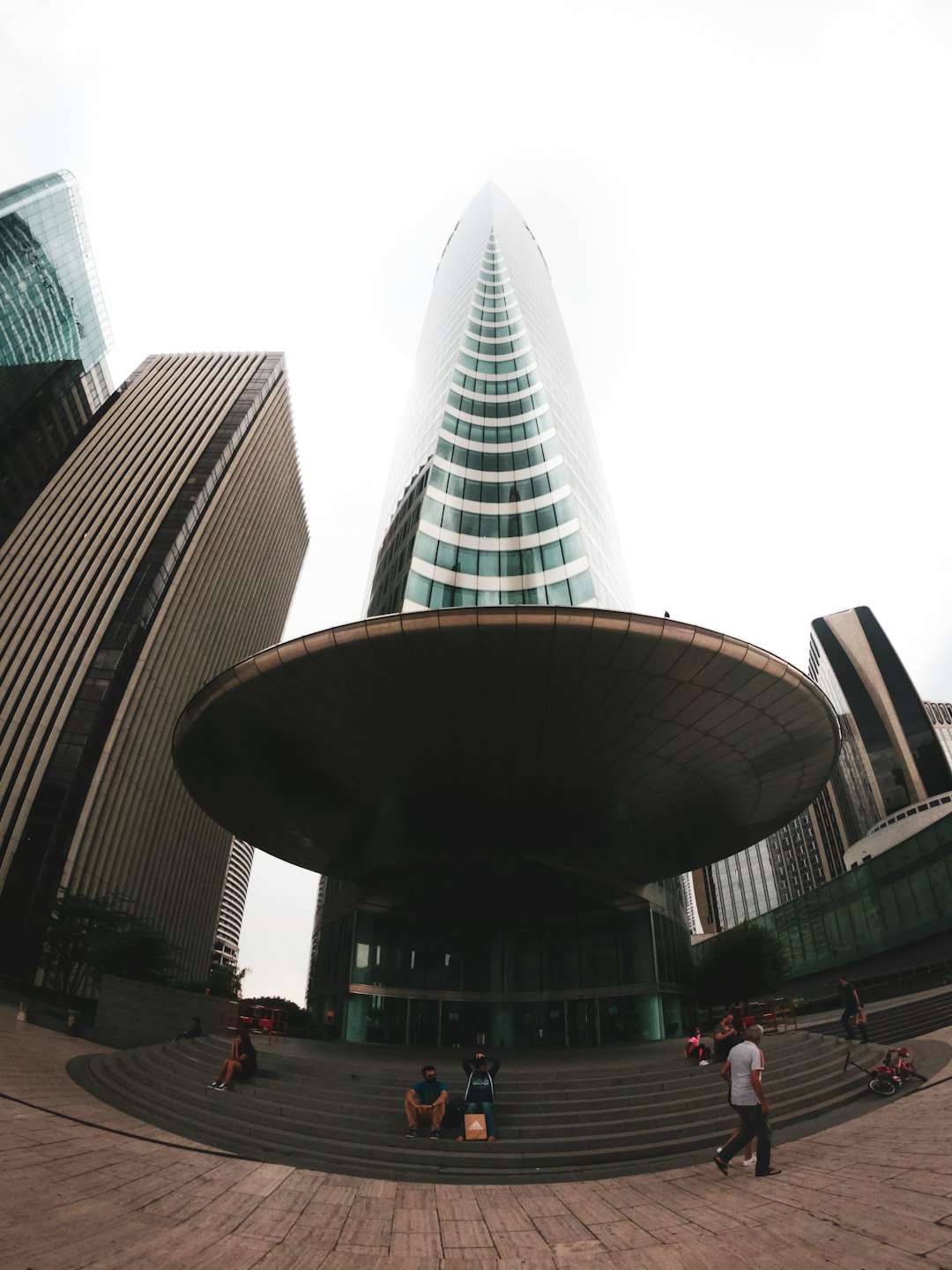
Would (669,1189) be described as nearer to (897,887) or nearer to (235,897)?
(897,887)

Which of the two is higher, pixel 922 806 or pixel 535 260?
pixel 535 260

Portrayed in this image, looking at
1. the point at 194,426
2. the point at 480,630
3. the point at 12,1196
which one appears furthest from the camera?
the point at 194,426

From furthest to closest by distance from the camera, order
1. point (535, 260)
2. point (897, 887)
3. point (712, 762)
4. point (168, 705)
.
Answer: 1. point (535, 260)
2. point (168, 705)
3. point (897, 887)
4. point (712, 762)

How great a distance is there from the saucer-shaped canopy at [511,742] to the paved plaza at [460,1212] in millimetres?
9723

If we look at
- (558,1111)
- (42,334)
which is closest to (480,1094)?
(558,1111)

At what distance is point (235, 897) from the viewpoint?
166 meters

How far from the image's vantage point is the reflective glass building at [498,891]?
78.0 feet

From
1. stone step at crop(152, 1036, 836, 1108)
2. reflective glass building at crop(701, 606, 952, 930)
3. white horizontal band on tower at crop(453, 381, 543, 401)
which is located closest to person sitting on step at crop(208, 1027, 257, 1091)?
stone step at crop(152, 1036, 836, 1108)

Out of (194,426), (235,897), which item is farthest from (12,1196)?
(235,897)

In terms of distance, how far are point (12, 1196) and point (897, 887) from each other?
4801 cm

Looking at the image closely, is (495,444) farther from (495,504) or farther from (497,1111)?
(497,1111)

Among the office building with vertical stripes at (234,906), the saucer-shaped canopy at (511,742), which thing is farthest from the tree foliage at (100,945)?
the office building with vertical stripes at (234,906)

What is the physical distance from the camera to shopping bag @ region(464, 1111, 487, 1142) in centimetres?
900

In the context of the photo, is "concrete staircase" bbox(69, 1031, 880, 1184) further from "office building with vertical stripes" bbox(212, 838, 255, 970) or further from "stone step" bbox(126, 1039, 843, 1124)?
"office building with vertical stripes" bbox(212, 838, 255, 970)
